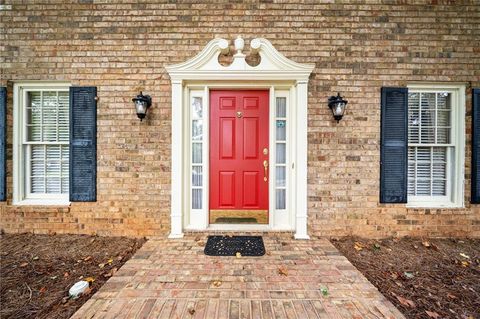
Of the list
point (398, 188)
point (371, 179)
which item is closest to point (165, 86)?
point (371, 179)

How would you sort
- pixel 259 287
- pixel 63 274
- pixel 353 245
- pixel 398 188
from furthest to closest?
pixel 398 188 → pixel 353 245 → pixel 63 274 → pixel 259 287

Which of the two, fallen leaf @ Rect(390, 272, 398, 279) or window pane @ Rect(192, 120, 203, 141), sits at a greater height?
window pane @ Rect(192, 120, 203, 141)

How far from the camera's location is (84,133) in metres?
3.37

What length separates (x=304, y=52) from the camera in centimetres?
336

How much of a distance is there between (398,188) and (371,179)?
1.35 ft

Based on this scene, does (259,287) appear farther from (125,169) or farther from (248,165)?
(125,169)

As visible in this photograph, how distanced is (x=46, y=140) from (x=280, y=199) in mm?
3697

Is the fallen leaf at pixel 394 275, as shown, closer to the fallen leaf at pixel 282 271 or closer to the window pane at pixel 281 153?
the fallen leaf at pixel 282 271

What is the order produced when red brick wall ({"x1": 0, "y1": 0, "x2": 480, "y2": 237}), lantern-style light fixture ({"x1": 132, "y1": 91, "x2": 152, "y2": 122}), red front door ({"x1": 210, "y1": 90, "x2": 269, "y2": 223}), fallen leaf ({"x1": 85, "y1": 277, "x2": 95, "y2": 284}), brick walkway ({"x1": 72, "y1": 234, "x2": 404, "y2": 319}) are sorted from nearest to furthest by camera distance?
1. brick walkway ({"x1": 72, "y1": 234, "x2": 404, "y2": 319})
2. fallen leaf ({"x1": 85, "y1": 277, "x2": 95, "y2": 284})
3. lantern-style light fixture ({"x1": 132, "y1": 91, "x2": 152, "y2": 122})
4. red brick wall ({"x1": 0, "y1": 0, "x2": 480, "y2": 237})
5. red front door ({"x1": 210, "y1": 90, "x2": 269, "y2": 223})

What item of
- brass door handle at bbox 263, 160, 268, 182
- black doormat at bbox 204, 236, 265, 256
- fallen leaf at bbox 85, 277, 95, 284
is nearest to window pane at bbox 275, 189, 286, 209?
brass door handle at bbox 263, 160, 268, 182

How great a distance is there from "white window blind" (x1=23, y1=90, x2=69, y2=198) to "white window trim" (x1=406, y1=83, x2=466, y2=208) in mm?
5244

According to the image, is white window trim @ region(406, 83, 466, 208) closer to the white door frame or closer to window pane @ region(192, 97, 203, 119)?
the white door frame

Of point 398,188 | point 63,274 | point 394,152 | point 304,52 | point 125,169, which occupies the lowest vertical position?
point 63,274

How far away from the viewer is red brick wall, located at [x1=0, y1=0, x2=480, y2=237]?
3.35 metres
